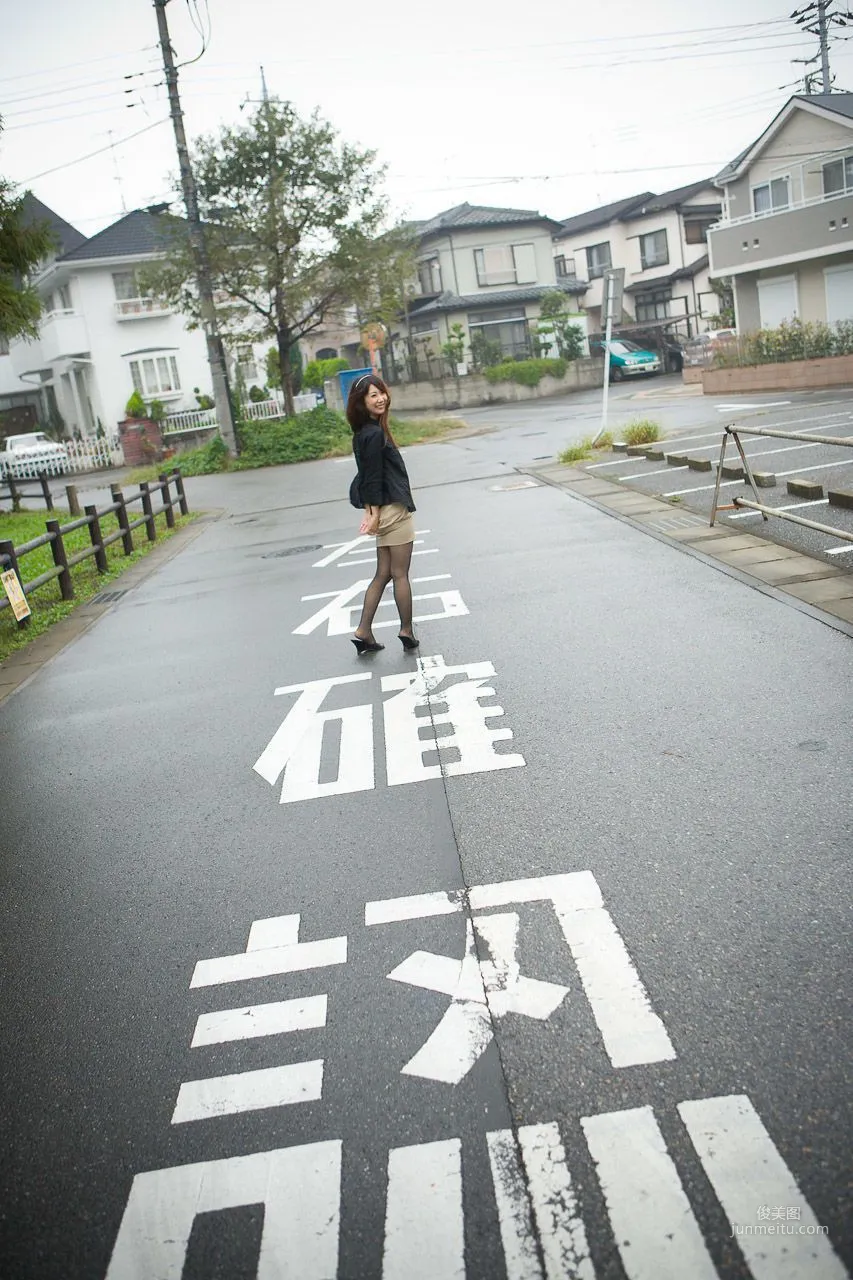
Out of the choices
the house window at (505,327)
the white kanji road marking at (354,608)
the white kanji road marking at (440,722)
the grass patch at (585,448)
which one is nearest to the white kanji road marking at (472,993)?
the white kanji road marking at (440,722)

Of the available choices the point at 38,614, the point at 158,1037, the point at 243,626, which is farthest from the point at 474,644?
the point at 38,614

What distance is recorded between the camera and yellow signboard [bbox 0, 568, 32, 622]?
29.5 ft

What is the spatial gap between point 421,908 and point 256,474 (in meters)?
21.9

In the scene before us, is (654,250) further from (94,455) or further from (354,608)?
(354,608)

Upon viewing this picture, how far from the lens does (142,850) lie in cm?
445

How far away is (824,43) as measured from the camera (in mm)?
36500

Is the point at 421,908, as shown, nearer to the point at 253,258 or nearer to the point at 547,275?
the point at 253,258

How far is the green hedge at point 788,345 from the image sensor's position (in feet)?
80.9

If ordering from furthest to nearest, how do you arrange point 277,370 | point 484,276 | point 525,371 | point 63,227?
1. point 484,276
2. point 63,227
3. point 525,371
4. point 277,370

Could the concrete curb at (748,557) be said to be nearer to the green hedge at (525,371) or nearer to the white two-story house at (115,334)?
the white two-story house at (115,334)

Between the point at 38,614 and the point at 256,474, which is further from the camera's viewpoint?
the point at 256,474

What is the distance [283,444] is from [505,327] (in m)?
23.6

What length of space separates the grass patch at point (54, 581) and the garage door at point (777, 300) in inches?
878

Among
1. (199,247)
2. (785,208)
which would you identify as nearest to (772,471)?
(199,247)
